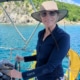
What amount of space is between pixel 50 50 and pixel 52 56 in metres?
0.06

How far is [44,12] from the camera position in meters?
2.09

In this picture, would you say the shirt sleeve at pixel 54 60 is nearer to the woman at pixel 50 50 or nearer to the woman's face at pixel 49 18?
the woman at pixel 50 50

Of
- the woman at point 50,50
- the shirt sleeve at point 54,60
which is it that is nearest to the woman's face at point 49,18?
the woman at point 50,50

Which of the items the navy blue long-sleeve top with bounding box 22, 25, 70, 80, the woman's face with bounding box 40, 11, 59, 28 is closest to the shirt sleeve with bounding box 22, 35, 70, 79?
the navy blue long-sleeve top with bounding box 22, 25, 70, 80

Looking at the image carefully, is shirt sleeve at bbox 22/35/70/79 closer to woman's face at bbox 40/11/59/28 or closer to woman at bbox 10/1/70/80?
woman at bbox 10/1/70/80

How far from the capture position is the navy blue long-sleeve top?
79.2 inches

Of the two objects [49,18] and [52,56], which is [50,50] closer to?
[52,56]

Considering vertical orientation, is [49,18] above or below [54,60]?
above

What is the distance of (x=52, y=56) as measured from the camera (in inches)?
80.0

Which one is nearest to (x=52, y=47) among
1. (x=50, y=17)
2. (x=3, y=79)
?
(x=50, y=17)

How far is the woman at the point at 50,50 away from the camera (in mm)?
2012

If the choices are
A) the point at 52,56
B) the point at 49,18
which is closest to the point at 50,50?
the point at 52,56

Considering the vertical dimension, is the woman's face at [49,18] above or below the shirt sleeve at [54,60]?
above

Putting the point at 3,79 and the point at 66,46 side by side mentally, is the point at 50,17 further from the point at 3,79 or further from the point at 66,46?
the point at 3,79
